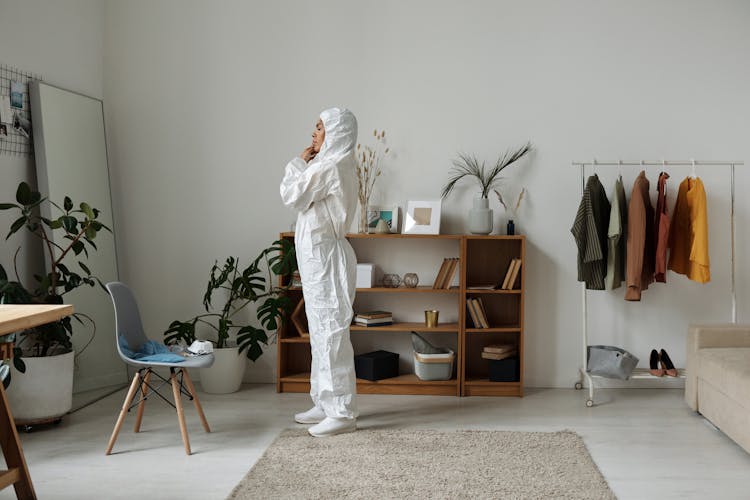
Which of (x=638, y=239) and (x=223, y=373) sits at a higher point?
(x=638, y=239)

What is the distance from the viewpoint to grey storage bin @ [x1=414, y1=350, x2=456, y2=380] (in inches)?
174

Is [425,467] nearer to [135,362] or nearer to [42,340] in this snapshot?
[135,362]

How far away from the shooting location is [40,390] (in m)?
3.60

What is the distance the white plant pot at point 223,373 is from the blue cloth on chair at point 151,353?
3.01 feet

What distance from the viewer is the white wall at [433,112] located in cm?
459

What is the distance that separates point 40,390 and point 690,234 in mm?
3888

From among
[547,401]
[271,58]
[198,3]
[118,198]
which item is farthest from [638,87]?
[118,198]

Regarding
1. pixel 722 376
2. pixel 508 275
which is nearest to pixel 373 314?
pixel 508 275

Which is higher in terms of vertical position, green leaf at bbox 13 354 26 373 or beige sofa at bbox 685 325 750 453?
green leaf at bbox 13 354 26 373

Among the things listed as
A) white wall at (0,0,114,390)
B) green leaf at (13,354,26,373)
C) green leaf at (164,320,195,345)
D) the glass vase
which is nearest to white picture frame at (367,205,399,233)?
the glass vase

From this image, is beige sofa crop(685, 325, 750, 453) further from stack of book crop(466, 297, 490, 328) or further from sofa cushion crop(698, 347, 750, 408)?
stack of book crop(466, 297, 490, 328)

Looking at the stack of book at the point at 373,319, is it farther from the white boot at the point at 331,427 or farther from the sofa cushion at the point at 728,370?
the sofa cushion at the point at 728,370

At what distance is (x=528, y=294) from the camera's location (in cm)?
470

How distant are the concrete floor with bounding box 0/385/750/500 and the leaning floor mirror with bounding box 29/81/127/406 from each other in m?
0.28
